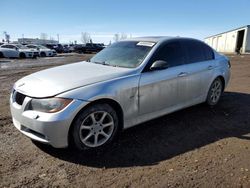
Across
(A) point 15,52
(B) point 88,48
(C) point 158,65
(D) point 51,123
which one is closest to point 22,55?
(A) point 15,52

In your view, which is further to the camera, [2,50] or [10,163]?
[2,50]

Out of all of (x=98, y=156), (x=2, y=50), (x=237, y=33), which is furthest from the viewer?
(x=237, y=33)

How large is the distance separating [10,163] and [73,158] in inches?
33.4

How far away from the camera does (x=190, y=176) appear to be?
306 cm

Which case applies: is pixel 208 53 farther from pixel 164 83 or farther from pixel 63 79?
pixel 63 79

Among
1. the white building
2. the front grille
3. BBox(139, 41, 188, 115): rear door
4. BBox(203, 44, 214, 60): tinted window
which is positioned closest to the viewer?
the front grille

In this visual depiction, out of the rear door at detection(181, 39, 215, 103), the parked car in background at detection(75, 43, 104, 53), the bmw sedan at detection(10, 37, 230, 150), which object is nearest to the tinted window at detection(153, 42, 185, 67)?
the bmw sedan at detection(10, 37, 230, 150)

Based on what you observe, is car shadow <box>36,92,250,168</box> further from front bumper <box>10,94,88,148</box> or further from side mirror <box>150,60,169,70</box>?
side mirror <box>150,60,169,70</box>

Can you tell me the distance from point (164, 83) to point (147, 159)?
4.89 ft

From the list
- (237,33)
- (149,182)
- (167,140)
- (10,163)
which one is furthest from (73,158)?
(237,33)

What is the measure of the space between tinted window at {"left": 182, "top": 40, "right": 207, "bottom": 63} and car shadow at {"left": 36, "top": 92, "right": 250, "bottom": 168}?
1.20 metres

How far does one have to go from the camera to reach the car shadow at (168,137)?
349 cm

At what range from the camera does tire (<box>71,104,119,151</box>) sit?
3.47 metres

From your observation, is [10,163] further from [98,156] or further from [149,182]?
[149,182]
